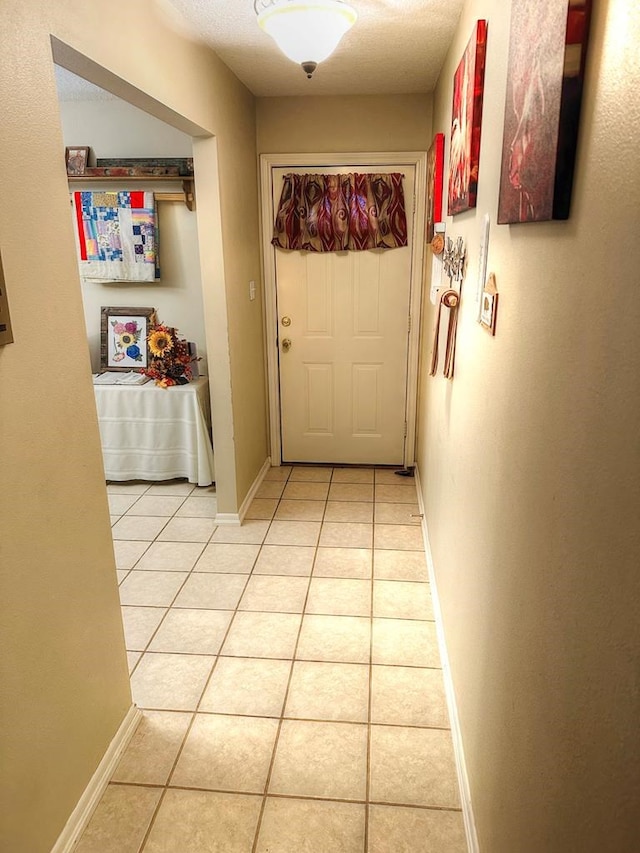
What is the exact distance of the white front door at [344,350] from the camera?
12.6 feet

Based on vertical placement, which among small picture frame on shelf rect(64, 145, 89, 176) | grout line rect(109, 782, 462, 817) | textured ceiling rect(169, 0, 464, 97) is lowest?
grout line rect(109, 782, 462, 817)

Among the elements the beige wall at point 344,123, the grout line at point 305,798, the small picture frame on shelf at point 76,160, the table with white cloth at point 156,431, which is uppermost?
the beige wall at point 344,123

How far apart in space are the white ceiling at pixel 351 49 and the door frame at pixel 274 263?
0.36 m

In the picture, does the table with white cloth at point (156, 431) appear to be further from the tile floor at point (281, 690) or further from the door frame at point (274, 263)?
the door frame at point (274, 263)

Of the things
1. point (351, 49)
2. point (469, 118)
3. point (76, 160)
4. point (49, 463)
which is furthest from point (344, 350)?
point (49, 463)

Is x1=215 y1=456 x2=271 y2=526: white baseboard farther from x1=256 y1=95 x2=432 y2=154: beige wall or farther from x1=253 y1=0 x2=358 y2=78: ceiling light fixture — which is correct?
x1=253 y1=0 x2=358 y2=78: ceiling light fixture

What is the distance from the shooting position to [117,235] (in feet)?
12.6

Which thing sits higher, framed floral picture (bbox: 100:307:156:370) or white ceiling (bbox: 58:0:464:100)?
white ceiling (bbox: 58:0:464:100)

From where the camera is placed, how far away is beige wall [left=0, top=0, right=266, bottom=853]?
130 cm

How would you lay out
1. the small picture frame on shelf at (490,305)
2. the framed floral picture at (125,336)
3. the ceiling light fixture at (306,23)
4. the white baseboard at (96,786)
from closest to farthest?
the small picture frame on shelf at (490,305)
the white baseboard at (96,786)
the ceiling light fixture at (306,23)
the framed floral picture at (125,336)

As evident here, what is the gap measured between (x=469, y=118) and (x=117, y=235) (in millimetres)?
2722

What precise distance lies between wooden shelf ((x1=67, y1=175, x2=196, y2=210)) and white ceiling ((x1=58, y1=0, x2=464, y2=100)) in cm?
48

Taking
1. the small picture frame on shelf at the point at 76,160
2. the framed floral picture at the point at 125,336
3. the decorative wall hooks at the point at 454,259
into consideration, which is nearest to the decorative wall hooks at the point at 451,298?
the decorative wall hooks at the point at 454,259

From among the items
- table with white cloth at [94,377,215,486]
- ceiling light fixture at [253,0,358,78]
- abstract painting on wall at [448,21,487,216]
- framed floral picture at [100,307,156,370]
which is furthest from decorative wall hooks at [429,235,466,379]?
framed floral picture at [100,307,156,370]
